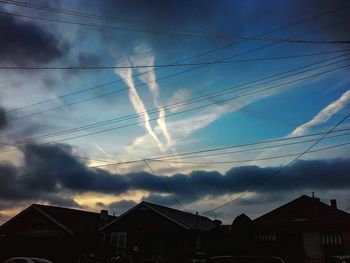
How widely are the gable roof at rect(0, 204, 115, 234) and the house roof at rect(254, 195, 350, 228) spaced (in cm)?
1945

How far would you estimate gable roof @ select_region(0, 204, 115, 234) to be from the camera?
45594mm

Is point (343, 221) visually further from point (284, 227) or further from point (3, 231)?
point (3, 231)

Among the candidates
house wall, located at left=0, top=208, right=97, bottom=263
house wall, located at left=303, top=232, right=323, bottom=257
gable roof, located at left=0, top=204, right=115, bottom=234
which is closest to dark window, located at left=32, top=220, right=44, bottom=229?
house wall, located at left=0, top=208, right=97, bottom=263

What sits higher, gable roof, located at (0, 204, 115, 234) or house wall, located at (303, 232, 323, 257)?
gable roof, located at (0, 204, 115, 234)

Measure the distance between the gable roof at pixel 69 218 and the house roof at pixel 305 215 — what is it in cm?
1945

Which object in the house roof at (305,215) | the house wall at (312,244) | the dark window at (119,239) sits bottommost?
the house wall at (312,244)

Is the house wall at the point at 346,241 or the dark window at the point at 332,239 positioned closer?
the house wall at the point at 346,241

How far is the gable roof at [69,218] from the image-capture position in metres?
45.6

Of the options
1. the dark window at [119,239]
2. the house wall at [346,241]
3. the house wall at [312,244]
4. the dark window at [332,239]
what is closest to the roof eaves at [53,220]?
the dark window at [119,239]

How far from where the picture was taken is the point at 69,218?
47.9 m

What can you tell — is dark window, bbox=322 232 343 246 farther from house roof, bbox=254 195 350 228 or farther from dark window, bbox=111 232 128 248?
dark window, bbox=111 232 128 248

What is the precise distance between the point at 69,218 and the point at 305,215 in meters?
25.6

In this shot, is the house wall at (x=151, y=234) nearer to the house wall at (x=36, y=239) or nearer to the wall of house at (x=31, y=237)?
the house wall at (x=36, y=239)

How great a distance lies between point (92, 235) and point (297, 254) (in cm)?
2420
